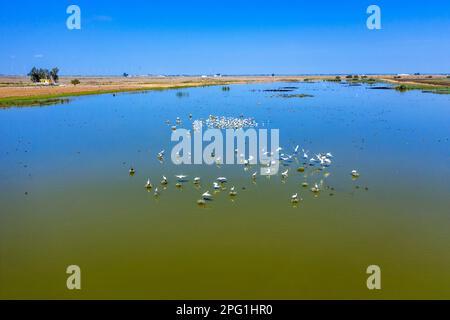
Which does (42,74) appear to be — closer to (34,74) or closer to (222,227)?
(34,74)

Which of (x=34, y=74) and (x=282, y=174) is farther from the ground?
(x=34, y=74)

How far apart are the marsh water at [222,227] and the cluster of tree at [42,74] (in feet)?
328

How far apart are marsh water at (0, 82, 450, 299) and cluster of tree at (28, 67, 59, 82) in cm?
10003

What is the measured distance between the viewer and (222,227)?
12750mm

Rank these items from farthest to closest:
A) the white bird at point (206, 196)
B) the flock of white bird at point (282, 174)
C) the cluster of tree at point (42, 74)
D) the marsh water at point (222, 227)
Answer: the cluster of tree at point (42, 74) → the flock of white bird at point (282, 174) → the white bird at point (206, 196) → the marsh water at point (222, 227)

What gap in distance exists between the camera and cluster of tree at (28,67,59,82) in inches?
4481

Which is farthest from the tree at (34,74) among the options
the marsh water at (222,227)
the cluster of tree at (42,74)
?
the marsh water at (222,227)

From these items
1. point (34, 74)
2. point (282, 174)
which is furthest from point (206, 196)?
point (34, 74)

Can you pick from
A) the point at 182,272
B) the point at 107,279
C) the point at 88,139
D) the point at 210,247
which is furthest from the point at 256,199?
the point at 88,139

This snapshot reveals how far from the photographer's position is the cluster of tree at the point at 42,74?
113806 mm

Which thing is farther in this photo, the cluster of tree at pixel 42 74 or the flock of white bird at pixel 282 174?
the cluster of tree at pixel 42 74

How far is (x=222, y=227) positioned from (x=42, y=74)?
396ft

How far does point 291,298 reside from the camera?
9273 mm

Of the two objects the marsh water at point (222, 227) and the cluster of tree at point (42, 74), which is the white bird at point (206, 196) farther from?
the cluster of tree at point (42, 74)
